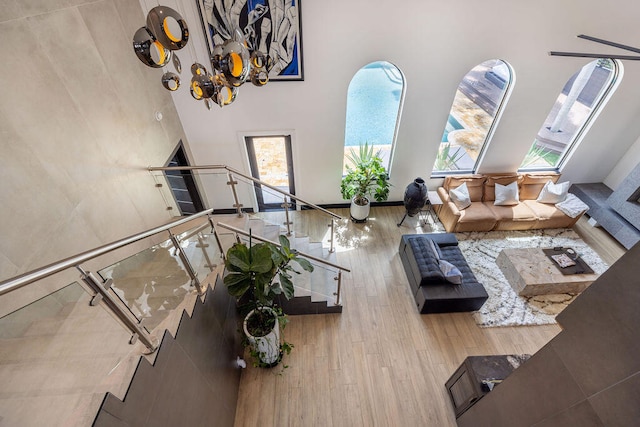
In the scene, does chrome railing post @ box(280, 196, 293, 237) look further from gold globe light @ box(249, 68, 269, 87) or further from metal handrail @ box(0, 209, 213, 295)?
metal handrail @ box(0, 209, 213, 295)

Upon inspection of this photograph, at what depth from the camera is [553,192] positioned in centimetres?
570

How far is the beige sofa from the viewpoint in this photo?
18.4ft

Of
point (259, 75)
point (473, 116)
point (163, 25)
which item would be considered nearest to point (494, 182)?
point (473, 116)

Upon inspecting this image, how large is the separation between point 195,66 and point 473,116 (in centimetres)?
525

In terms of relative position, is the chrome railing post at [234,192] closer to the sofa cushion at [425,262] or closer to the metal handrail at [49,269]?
the metal handrail at [49,269]

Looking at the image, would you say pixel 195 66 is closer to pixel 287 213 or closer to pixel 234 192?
pixel 234 192

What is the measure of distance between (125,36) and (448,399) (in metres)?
5.96

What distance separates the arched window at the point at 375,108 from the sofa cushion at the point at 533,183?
2.93 meters

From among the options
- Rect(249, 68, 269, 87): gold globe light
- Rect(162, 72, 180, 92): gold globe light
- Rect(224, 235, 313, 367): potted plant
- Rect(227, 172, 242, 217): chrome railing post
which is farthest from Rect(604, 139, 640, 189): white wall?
Rect(162, 72, 180, 92): gold globe light

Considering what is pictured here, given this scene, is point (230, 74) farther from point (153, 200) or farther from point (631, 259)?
point (153, 200)

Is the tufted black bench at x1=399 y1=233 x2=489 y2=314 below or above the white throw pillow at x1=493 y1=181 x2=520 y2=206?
below

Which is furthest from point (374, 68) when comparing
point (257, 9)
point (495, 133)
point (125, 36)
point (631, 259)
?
point (631, 259)

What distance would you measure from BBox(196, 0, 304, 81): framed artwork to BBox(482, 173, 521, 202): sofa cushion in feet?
14.8

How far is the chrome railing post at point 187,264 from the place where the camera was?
92.9 inches
